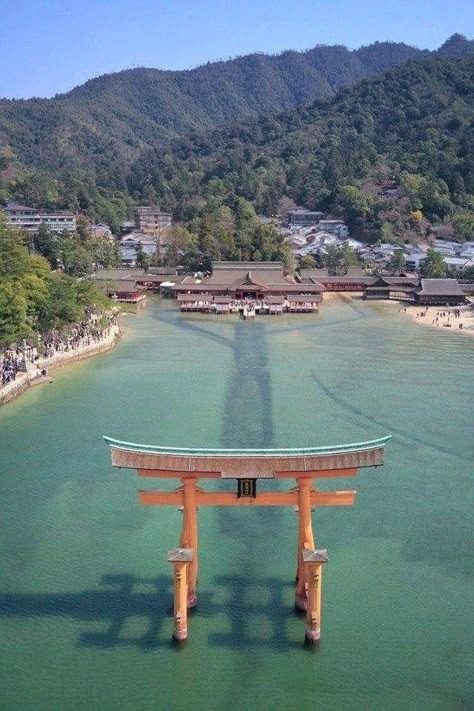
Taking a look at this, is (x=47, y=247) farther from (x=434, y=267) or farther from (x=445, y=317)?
(x=445, y=317)

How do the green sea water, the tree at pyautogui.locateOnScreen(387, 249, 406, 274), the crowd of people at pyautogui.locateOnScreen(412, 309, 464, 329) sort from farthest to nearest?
the tree at pyautogui.locateOnScreen(387, 249, 406, 274) → the crowd of people at pyautogui.locateOnScreen(412, 309, 464, 329) → the green sea water

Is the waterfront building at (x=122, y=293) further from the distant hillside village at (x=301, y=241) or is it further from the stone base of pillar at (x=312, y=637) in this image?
the stone base of pillar at (x=312, y=637)

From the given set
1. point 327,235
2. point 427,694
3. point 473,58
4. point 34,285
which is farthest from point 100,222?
point 473,58

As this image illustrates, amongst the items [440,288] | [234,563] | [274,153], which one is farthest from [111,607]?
[274,153]

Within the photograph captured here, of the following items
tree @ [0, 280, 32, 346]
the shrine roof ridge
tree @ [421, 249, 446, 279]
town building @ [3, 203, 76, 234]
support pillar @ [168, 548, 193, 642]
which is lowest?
support pillar @ [168, 548, 193, 642]

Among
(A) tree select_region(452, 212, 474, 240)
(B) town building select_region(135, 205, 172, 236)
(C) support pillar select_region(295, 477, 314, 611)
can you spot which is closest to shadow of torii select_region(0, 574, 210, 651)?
(C) support pillar select_region(295, 477, 314, 611)

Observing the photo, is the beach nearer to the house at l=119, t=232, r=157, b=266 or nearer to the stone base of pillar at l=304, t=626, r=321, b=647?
the house at l=119, t=232, r=157, b=266

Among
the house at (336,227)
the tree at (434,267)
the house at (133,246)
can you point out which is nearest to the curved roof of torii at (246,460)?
the tree at (434,267)
